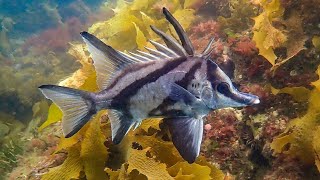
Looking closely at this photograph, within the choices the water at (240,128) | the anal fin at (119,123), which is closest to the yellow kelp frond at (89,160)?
the water at (240,128)

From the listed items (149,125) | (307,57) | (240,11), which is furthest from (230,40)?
(149,125)

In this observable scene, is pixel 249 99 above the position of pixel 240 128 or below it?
above

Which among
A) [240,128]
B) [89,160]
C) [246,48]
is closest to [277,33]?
[246,48]

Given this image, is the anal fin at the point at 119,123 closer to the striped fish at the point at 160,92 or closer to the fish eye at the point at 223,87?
the striped fish at the point at 160,92

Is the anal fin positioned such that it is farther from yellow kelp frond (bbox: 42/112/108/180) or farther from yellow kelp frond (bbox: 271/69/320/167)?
yellow kelp frond (bbox: 271/69/320/167)

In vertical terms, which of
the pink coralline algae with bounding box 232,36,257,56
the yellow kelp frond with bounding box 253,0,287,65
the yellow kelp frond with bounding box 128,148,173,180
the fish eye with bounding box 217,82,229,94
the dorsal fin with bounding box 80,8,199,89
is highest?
the dorsal fin with bounding box 80,8,199,89

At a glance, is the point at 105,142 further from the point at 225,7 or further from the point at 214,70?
the point at 225,7

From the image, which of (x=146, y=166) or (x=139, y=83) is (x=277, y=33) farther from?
(x=139, y=83)

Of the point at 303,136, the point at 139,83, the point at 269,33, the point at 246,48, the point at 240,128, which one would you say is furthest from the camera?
the point at 246,48

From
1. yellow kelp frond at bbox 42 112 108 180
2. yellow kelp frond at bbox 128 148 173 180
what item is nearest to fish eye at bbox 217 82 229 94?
yellow kelp frond at bbox 128 148 173 180
